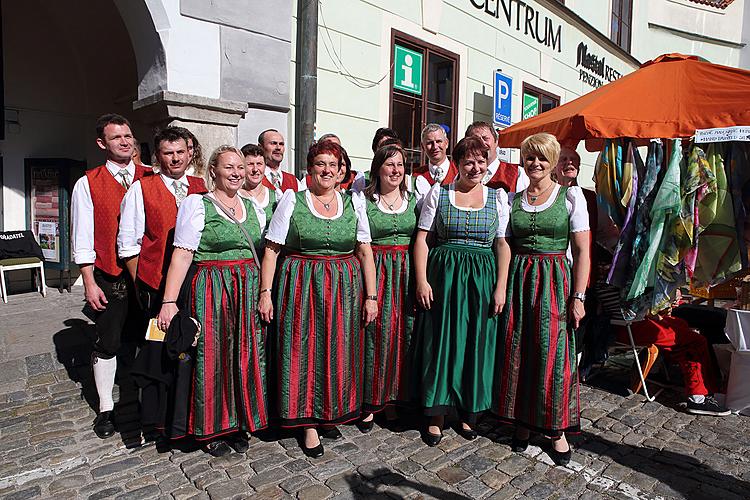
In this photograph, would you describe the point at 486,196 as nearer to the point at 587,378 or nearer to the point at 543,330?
the point at 543,330

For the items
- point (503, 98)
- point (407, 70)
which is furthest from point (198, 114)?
point (503, 98)

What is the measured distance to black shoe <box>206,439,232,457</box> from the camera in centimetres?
284

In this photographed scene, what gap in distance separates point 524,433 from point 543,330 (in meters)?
0.63

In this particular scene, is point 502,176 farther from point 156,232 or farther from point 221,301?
point 156,232

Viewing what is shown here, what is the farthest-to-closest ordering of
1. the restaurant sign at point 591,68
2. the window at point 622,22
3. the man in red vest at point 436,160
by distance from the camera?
the window at point 622,22, the restaurant sign at point 591,68, the man in red vest at point 436,160

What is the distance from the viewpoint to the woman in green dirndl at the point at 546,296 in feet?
9.23

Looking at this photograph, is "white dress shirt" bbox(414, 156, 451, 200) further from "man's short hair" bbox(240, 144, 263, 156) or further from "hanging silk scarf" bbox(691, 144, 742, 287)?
"hanging silk scarf" bbox(691, 144, 742, 287)

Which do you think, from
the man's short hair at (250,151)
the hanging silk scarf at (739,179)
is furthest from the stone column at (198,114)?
the hanging silk scarf at (739,179)

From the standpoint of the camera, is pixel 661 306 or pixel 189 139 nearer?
pixel 189 139

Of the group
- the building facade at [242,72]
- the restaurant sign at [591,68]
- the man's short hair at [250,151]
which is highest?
the restaurant sign at [591,68]

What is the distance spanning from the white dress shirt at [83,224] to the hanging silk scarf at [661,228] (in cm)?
333

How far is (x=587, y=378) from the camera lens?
13.9 feet

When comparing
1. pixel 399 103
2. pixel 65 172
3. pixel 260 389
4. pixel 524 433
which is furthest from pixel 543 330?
pixel 65 172

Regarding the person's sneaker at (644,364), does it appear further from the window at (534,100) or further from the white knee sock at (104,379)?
the window at (534,100)
